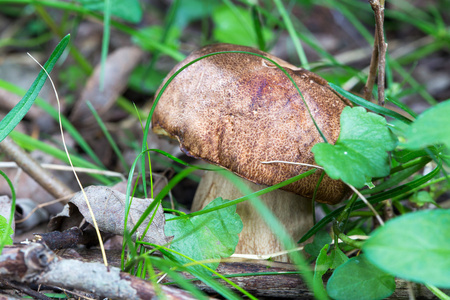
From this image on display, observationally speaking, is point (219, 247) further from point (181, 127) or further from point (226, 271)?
point (181, 127)

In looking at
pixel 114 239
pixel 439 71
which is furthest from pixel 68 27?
pixel 439 71

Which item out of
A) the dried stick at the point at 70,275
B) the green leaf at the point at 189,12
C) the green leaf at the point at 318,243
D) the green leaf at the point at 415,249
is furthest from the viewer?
the green leaf at the point at 189,12

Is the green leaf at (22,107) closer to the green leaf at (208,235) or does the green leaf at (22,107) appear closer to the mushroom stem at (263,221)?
the green leaf at (208,235)

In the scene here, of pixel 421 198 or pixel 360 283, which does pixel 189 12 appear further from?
pixel 360 283

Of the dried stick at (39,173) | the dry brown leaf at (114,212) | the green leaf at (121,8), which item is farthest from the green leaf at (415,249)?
the green leaf at (121,8)

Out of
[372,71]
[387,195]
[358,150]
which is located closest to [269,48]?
[372,71]
